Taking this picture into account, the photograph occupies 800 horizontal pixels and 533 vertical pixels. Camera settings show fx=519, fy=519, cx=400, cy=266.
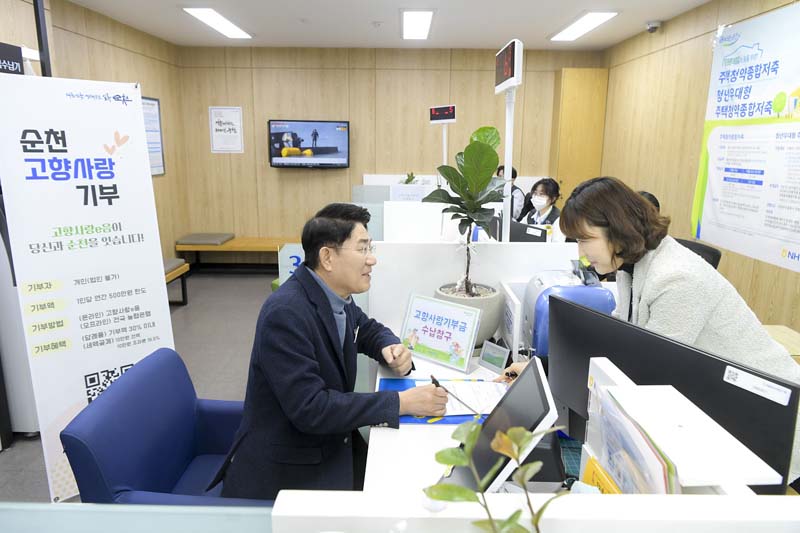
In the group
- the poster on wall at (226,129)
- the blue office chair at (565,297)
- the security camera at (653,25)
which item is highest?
the security camera at (653,25)

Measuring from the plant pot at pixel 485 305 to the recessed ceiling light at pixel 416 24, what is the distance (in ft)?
12.2

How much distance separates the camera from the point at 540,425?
926 millimetres

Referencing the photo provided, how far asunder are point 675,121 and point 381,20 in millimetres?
3100

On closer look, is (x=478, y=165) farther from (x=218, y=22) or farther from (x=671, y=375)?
(x=218, y=22)

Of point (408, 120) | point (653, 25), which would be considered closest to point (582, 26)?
point (653, 25)

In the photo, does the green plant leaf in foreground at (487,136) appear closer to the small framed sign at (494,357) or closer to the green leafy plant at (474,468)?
the small framed sign at (494,357)

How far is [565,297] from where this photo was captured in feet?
6.59

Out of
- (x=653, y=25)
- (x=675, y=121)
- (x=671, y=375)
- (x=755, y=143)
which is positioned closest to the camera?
(x=671, y=375)

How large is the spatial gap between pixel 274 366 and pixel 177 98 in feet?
21.4

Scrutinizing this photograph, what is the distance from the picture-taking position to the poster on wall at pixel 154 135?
6.01 meters

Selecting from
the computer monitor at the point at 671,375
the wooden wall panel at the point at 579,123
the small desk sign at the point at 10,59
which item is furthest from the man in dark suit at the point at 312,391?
the wooden wall panel at the point at 579,123

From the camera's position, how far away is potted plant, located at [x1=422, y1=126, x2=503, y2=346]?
2178 millimetres

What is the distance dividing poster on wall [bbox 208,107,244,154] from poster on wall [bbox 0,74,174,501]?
4.64 metres

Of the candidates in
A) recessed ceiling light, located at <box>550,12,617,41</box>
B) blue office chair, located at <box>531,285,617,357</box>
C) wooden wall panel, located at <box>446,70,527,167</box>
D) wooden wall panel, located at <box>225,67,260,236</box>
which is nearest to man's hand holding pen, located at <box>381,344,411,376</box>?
blue office chair, located at <box>531,285,617,357</box>
